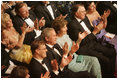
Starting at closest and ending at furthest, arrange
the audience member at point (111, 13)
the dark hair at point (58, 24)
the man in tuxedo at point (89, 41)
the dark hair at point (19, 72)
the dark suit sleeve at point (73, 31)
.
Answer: the dark hair at point (19, 72)
the dark hair at point (58, 24)
the man in tuxedo at point (89, 41)
the dark suit sleeve at point (73, 31)
the audience member at point (111, 13)

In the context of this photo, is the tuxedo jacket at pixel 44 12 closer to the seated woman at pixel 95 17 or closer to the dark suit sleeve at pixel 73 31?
the dark suit sleeve at pixel 73 31

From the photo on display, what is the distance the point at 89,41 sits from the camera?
4637mm

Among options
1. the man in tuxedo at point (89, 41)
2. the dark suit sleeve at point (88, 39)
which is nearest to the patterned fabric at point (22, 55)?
the man in tuxedo at point (89, 41)

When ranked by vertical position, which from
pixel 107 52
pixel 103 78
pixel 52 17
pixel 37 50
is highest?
pixel 52 17

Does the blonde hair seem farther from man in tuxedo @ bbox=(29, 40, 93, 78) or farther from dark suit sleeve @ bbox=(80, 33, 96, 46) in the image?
dark suit sleeve @ bbox=(80, 33, 96, 46)

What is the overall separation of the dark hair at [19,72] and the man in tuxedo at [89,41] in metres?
1.24

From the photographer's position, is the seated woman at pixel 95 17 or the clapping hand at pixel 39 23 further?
the seated woman at pixel 95 17

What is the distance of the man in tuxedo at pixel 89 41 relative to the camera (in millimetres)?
4348

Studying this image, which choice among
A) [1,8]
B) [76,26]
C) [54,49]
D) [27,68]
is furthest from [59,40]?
[1,8]

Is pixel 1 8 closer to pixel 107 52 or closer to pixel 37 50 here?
pixel 37 50

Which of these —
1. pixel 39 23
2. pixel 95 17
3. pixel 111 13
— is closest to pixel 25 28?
pixel 39 23

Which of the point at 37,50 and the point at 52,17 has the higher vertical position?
the point at 52,17

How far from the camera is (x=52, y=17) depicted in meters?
4.80

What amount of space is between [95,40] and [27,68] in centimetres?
162
